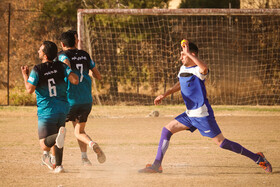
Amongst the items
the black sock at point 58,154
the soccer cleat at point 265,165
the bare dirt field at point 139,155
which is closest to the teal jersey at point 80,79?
the black sock at point 58,154

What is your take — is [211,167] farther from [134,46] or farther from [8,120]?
[134,46]

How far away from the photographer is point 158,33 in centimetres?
1689

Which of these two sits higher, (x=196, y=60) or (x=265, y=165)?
(x=196, y=60)

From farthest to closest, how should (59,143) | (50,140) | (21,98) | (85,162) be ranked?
(21,98), (85,162), (50,140), (59,143)

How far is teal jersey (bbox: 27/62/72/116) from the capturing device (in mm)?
5555

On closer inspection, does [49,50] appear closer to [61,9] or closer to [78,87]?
[78,87]

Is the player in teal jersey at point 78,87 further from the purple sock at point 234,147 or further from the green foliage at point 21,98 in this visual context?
the green foliage at point 21,98

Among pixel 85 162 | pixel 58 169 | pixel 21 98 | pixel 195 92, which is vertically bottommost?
pixel 21 98

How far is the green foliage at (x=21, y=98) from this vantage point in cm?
1589

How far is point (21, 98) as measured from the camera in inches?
627

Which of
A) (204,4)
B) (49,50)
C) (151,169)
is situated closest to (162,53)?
(204,4)

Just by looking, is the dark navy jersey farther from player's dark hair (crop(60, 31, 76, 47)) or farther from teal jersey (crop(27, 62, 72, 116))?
player's dark hair (crop(60, 31, 76, 47))

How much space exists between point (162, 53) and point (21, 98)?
570 centimetres

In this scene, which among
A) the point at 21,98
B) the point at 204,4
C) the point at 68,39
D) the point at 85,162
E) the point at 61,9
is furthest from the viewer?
the point at 204,4
